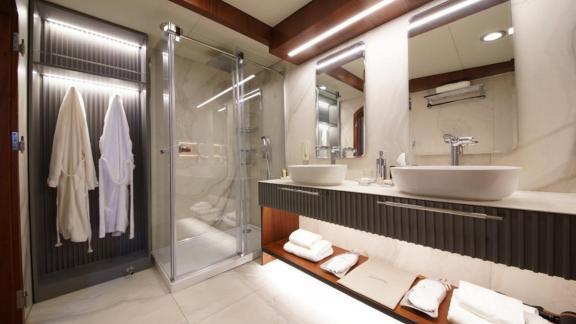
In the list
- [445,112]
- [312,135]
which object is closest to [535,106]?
[445,112]

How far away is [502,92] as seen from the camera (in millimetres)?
1235

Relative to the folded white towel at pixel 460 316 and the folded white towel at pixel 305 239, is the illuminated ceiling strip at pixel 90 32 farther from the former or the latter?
the folded white towel at pixel 460 316

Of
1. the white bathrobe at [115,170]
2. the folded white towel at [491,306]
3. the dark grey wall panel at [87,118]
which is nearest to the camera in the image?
the folded white towel at [491,306]

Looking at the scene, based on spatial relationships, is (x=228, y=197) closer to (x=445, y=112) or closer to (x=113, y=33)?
(x=113, y=33)

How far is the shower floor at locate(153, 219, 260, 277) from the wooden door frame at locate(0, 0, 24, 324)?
0.89 meters

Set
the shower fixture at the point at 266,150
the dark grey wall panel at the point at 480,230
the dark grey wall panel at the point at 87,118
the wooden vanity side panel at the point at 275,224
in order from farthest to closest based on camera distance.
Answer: the shower fixture at the point at 266,150
the wooden vanity side panel at the point at 275,224
the dark grey wall panel at the point at 87,118
the dark grey wall panel at the point at 480,230

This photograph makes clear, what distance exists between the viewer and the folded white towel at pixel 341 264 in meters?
1.56

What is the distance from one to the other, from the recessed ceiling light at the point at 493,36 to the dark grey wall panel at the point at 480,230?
107cm

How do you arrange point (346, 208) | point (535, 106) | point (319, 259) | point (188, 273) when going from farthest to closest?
point (188, 273) → point (319, 259) → point (346, 208) → point (535, 106)

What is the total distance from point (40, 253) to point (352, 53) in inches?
125

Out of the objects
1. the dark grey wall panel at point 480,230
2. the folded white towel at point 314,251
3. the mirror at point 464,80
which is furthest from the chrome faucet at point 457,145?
the folded white towel at point 314,251

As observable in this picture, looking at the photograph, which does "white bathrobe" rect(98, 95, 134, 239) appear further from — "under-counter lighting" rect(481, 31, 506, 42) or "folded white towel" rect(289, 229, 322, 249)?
"under-counter lighting" rect(481, 31, 506, 42)

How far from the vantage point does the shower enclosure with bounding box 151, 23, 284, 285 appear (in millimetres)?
2160

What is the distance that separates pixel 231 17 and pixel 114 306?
2.49 meters
